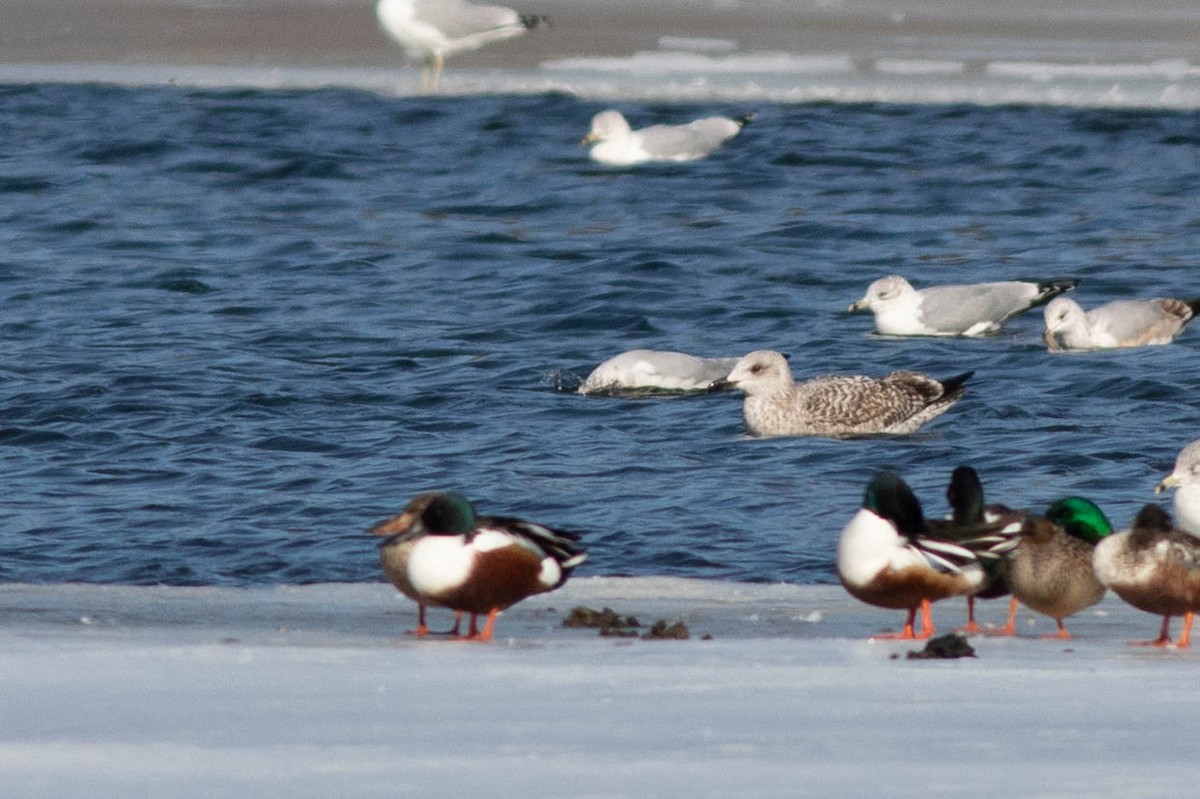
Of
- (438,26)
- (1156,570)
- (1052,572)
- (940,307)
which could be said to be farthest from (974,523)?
(438,26)

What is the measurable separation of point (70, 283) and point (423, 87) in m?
6.45

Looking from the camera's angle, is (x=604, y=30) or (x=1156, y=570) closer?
(x=1156, y=570)

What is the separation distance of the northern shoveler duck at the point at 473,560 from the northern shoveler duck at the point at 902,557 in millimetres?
857

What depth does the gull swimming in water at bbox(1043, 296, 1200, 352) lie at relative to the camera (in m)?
12.4

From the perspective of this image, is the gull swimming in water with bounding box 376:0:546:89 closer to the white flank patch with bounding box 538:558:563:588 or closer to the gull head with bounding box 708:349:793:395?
the gull head with bounding box 708:349:793:395

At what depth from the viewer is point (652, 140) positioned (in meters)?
17.0

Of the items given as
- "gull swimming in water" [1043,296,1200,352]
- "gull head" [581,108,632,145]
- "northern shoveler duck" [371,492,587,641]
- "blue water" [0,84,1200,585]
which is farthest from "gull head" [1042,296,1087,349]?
"northern shoveler duck" [371,492,587,641]

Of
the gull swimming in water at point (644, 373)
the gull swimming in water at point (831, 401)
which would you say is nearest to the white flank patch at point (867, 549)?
the gull swimming in water at point (831, 401)

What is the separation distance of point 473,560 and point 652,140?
1158cm

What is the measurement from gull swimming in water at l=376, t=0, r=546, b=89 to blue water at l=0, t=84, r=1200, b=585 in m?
0.88

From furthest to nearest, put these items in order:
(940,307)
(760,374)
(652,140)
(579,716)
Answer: (652,140), (940,307), (760,374), (579,716)

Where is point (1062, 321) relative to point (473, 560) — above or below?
above

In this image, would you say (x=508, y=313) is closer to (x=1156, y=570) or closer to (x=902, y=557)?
(x=902, y=557)

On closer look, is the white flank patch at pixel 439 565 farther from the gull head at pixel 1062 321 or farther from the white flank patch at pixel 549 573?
the gull head at pixel 1062 321
